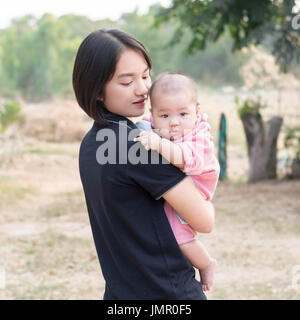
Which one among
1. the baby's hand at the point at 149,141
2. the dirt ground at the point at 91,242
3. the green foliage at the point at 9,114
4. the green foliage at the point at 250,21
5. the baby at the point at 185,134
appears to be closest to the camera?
the baby's hand at the point at 149,141

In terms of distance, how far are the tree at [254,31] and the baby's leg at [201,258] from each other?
4.90 metres

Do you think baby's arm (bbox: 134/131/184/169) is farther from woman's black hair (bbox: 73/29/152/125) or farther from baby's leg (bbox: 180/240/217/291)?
baby's leg (bbox: 180/240/217/291)

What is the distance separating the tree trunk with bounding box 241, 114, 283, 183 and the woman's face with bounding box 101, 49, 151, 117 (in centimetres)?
699

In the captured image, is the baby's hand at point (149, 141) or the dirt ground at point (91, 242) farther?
the dirt ground at point (91, 242)

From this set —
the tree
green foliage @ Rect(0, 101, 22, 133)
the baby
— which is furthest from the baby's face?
green foliage @ Rect(0, 101, 22, 133)

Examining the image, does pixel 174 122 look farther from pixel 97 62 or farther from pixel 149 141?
pixel 97 62

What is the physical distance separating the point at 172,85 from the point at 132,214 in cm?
44

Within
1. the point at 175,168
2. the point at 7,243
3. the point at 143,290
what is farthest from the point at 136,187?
the point at 7,243

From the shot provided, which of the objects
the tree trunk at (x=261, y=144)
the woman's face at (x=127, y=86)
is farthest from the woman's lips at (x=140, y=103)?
the tree trunk at (x=261, y=144)

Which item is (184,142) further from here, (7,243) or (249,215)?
(249,215)

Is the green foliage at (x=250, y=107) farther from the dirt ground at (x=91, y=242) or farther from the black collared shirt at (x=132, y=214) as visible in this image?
the black collared shirt at (x=132, y=214)

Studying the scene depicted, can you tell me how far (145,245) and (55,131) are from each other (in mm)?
13231

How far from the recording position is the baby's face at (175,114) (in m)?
1.60

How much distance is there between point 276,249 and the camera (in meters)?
5.31
